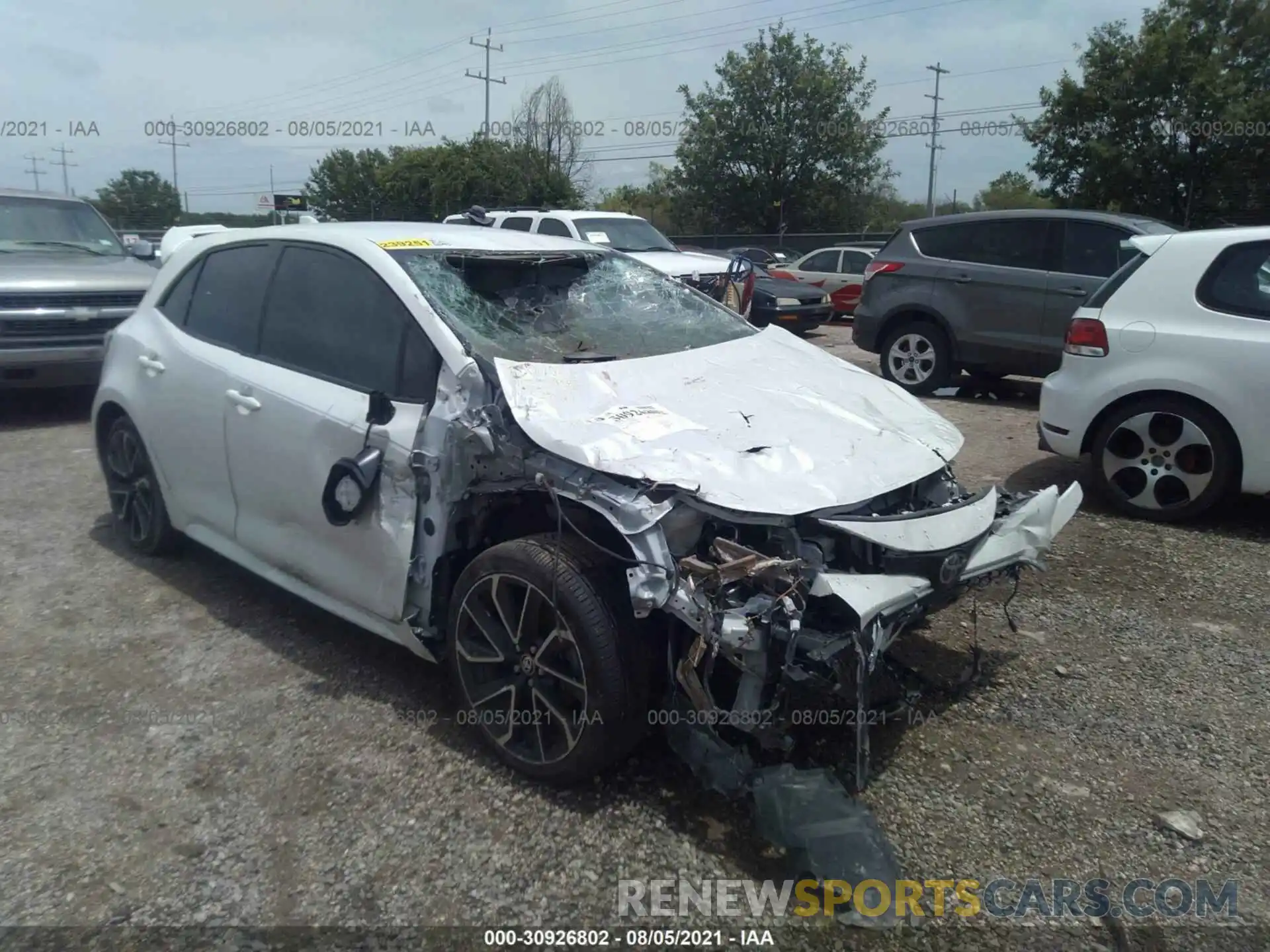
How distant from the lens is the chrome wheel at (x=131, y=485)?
4.97 meters

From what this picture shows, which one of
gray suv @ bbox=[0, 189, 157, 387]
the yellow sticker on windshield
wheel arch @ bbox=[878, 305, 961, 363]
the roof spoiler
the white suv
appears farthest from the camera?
the white suv

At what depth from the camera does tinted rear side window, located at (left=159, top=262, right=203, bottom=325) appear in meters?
4.77

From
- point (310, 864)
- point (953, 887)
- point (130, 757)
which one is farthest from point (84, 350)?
point (953, 887)

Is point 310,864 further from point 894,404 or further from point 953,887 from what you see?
point 894,404

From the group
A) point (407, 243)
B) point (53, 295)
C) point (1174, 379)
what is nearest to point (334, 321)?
point (407, 243)

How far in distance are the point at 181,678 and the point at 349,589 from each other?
0.84 metres

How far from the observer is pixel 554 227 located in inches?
488

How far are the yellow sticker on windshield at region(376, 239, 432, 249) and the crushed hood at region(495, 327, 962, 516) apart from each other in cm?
88

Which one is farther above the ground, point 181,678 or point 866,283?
point 866,283

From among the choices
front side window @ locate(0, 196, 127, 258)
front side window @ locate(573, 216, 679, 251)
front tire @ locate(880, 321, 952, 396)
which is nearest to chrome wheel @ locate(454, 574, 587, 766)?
front tire @ locate(880, 321, 952, 396)

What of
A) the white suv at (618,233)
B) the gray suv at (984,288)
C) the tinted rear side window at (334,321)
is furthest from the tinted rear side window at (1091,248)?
the tinted rear side window at (334,321)

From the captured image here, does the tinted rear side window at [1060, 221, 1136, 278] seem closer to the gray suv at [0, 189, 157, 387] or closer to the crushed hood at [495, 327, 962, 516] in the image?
the crushed hood at [495, 327, 962, 516]

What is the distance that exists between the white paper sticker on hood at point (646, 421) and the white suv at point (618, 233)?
810 cm

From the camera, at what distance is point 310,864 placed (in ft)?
9.26
